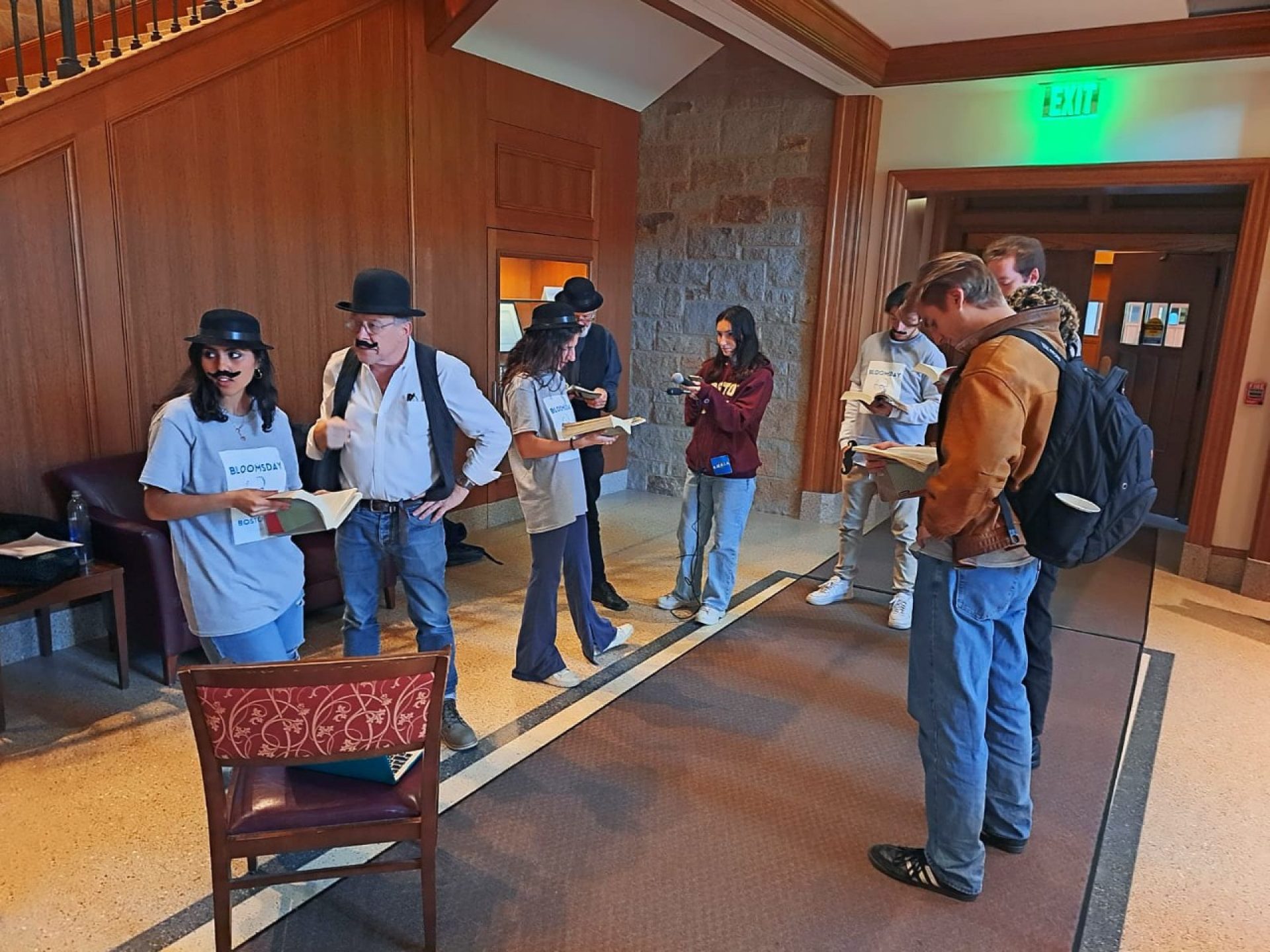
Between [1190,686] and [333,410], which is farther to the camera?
[1190,686]

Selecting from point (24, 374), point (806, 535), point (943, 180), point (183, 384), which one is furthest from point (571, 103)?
point (183, 384)

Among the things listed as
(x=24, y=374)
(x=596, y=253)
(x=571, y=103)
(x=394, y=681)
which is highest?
(x=571, y=103)

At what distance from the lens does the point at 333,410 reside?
7.98 ft

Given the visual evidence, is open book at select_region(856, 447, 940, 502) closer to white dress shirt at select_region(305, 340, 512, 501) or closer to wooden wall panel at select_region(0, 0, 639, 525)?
white dress shirt at select_region(305, 340, 512, 501)

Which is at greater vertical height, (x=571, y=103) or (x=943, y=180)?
(x=571, y=103)

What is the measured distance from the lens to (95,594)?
308cm

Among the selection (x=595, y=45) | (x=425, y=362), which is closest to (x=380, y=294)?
(x=425, y=362)

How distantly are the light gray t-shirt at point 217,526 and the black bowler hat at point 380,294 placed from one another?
0.40 m

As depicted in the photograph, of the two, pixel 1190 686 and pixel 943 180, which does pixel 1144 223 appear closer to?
pixel 943 180

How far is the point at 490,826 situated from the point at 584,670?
105cm

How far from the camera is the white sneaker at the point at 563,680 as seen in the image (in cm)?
325

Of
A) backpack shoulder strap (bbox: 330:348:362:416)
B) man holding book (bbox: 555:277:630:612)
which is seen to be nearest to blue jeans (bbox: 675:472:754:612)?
man holding book (bbox: 555:277:630:612)

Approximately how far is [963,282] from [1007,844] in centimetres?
159

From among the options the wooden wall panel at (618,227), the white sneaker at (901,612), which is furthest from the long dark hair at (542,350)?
the wooden wall panel at (618,227)
